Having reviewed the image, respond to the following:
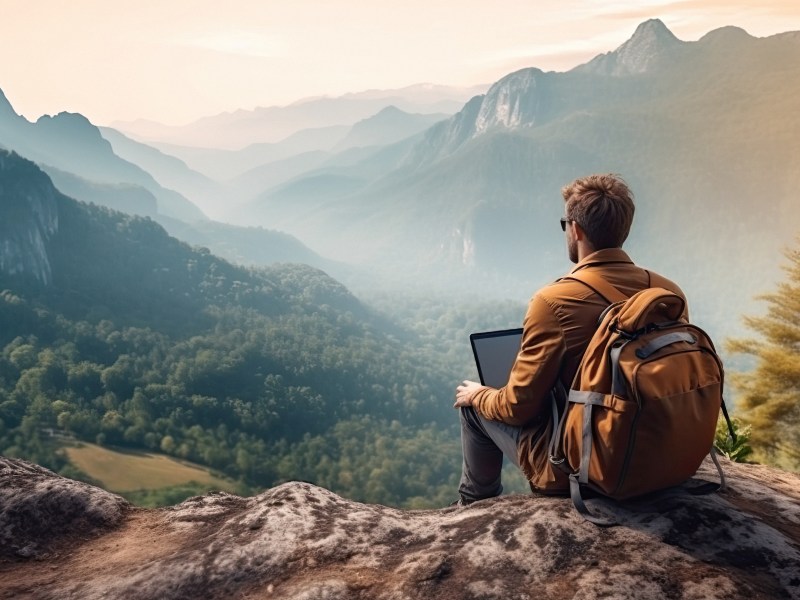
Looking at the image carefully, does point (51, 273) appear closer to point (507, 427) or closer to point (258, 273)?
point (258, 273)

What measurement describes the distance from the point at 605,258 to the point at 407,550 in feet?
7.31

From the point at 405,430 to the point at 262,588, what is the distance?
101m

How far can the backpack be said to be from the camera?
119 inches

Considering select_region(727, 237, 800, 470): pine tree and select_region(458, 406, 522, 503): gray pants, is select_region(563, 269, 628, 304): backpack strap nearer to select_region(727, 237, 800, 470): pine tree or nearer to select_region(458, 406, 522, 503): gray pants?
select_region(458, 406, 522, 503): gray pants

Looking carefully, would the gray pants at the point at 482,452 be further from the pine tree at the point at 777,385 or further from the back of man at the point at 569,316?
the pine tree at the point at 777,385

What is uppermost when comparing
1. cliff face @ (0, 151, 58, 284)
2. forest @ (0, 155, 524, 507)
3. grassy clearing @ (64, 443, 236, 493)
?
cliff face @ (0, 151, 58, 284)

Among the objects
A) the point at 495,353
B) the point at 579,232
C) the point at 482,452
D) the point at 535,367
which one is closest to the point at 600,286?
the point at 579,232

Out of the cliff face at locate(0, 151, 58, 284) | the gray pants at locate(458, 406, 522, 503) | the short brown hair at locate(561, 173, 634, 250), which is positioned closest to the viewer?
the short brown hair at locate(561, 173, 634, 250)

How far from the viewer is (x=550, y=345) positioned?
3395mm

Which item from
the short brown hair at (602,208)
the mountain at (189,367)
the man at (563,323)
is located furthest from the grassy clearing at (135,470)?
the short brown hair at (602,208)

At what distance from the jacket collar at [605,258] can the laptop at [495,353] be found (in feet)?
3.15

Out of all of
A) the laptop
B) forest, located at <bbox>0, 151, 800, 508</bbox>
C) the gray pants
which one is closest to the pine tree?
the gray pants

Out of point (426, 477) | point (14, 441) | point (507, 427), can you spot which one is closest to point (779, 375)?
point (507, 427)

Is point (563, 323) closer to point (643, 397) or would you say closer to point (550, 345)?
point (550, 345)
